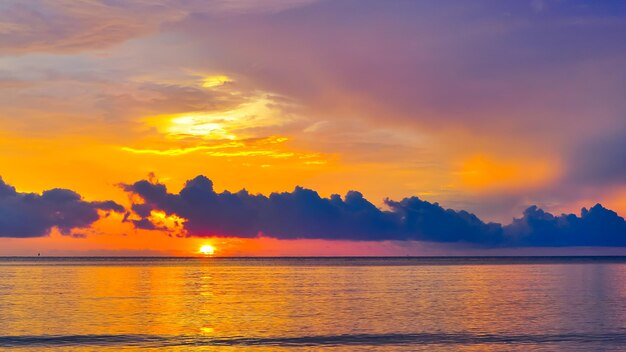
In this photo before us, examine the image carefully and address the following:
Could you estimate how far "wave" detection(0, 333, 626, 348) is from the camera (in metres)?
57.5

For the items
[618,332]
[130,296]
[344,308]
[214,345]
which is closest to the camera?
[214,345]

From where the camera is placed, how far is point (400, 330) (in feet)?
213

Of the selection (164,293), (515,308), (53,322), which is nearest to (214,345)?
(53,322)

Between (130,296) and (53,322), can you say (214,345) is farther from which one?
(130,296)

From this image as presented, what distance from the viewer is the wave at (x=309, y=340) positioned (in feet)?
189

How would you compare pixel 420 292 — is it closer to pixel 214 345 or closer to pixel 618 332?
pixel 618 332

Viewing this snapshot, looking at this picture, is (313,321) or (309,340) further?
(313,321)

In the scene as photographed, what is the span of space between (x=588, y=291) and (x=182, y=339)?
7953 centimetres

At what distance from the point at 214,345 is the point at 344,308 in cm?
3037

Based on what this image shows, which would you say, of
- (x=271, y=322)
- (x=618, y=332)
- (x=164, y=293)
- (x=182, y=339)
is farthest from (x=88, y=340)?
(x=164, y=293)

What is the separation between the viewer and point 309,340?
59.4m

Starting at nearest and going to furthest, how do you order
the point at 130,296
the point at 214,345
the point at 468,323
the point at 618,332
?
1. the point at 214,345
2. the point at 618,332
3. the point at 468,323
4. the point at 130,296

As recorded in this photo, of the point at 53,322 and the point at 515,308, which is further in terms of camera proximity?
the point at 515,308

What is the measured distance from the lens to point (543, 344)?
2265 inches
